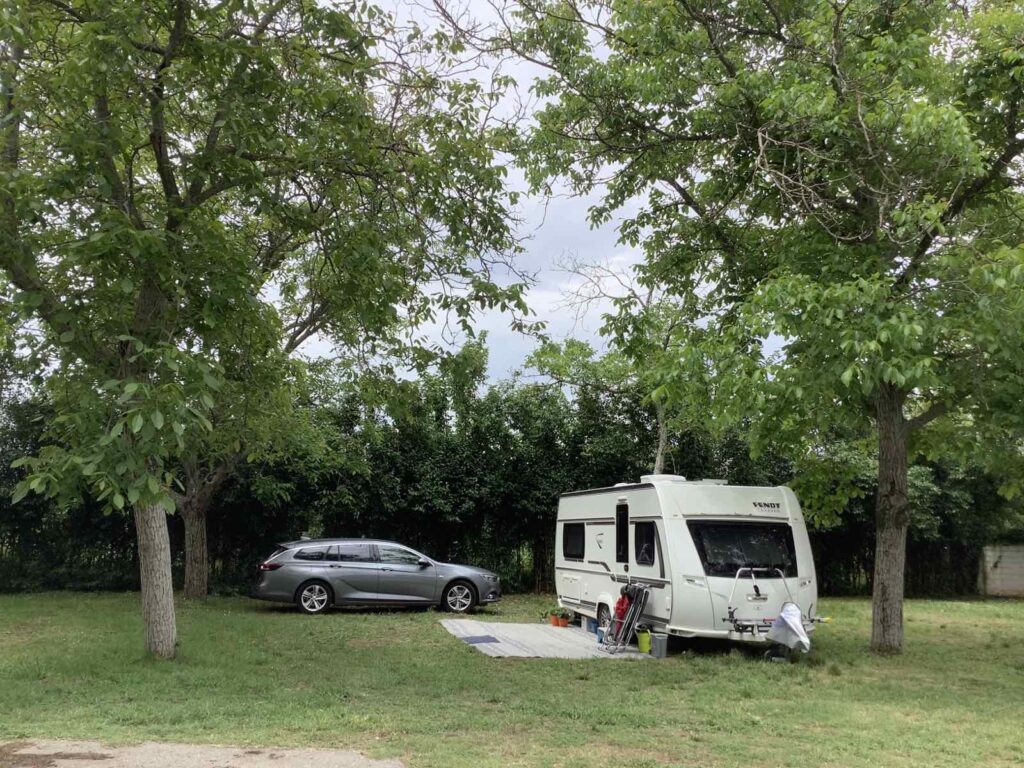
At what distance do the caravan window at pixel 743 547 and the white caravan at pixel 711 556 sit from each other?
1 cm

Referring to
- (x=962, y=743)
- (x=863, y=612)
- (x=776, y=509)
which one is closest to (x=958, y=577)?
(x=863, y=612)

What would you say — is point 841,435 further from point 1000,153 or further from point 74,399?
point 74,399

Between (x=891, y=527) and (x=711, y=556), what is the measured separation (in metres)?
2.41

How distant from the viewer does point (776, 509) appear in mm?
10758

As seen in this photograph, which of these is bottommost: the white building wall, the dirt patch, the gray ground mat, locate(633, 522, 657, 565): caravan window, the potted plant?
the white building wall

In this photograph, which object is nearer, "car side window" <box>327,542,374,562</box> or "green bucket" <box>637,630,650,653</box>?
"green bucket" <box>637,630,650,653</box>

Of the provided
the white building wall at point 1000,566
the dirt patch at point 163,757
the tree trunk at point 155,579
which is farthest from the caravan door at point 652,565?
the white building wall at point 1000,566

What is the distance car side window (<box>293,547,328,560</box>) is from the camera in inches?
563

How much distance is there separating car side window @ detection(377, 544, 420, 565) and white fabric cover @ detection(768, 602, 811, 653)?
23.2ft

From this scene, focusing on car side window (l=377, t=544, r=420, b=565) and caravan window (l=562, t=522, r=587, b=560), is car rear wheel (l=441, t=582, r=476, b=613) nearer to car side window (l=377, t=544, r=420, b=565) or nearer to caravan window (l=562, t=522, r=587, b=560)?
car side window (l=377, t=544, r=420, b=565)

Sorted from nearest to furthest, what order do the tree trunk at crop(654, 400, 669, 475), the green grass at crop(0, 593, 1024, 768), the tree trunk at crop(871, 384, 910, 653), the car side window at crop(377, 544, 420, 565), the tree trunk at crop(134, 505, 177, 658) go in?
1. the green grass at crop(0, 593, 1024, 768)
2. the tree trunk at crop(134, 505, 177, 658)
3. the tree trunk at crop(871, 384, 910, 653)
4. the car side window at crop(377, 544, 420, 565)
5. the tree trunk at crop(654, 400, 669, 475)

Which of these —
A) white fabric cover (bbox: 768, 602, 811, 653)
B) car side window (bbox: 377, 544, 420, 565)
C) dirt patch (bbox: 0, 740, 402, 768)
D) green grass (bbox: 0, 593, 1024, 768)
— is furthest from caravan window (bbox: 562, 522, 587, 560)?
dirt patch (bbox: 0, 740, 402, 768)

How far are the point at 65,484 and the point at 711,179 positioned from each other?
8.82 m

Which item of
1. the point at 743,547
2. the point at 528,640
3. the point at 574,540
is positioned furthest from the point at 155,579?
the point at 743,547
